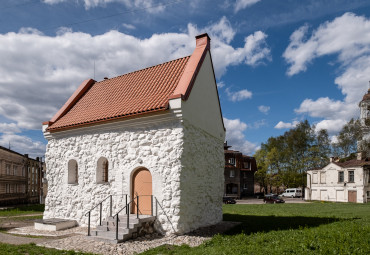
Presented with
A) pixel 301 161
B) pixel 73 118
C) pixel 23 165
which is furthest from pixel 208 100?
pixel 301 161

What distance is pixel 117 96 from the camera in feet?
46.0

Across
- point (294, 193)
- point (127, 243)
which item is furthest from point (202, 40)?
point (294, 193)

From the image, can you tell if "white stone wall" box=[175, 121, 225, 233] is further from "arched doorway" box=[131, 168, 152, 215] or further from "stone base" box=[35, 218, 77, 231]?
"stone base" box=[35, 218, 77, 231]

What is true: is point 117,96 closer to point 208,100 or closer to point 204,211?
point 208,100

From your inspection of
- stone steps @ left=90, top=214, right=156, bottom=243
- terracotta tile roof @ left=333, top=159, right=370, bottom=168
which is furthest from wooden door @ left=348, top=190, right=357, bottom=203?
stone steps @ left=90, top=214, right=156, bottom=243

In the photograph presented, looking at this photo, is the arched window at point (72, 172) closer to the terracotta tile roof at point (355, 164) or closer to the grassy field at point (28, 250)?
the grassy field at point (28, 250)

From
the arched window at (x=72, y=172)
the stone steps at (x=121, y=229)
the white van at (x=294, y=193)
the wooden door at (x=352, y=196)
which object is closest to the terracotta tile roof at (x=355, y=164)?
the wooden door at (x=352, y=196)

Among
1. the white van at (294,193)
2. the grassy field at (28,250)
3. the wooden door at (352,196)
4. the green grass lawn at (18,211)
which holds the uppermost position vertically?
the grassy field at (28,250)

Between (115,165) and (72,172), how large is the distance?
3.27m

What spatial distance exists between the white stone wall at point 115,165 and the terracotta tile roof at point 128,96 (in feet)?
2.13

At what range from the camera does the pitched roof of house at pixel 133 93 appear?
11.6 meters

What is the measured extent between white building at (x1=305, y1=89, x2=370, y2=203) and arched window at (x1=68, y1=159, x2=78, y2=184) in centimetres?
3353

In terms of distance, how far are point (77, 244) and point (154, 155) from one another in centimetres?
397

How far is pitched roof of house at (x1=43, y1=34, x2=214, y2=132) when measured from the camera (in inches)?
458
